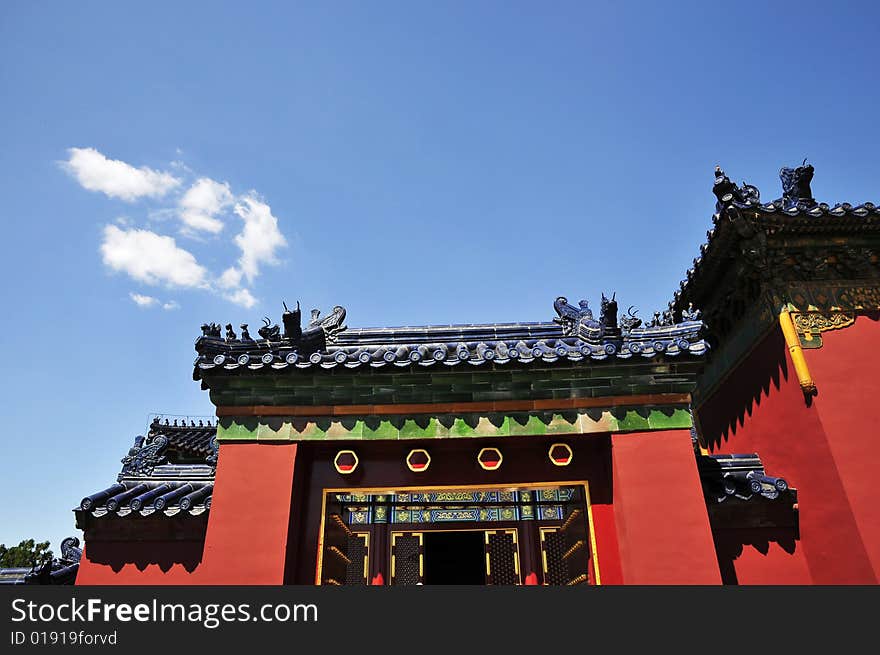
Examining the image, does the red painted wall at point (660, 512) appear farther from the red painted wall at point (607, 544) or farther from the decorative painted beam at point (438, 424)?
the decorative painted beam at point (438, 424)

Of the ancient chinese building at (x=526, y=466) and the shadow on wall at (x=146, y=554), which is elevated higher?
the ancient chinese building at (x=526, y=466)

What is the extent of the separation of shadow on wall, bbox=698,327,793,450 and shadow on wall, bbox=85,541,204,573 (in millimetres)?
8459

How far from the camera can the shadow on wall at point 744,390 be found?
8969 millimetres

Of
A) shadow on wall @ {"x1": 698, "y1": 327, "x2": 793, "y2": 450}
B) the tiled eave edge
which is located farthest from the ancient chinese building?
shadow on wall @ {"x1": 698, "y1": 327, "x2": 793, "y2": 450}

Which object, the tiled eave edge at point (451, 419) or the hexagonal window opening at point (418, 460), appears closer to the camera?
the tiled eave edge at point (451, 419)

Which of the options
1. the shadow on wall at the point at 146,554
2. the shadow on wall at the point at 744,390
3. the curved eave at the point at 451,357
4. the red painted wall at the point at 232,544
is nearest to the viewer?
the red painted wall at the point at 232,544

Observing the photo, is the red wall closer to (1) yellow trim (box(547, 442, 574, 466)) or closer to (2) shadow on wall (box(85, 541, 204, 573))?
(1) yellow trim (box(547, 442, 574, 466))

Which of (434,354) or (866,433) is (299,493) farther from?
(866,433)

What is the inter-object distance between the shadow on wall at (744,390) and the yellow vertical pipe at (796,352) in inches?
6.0

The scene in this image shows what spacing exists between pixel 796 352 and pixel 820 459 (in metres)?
1.51

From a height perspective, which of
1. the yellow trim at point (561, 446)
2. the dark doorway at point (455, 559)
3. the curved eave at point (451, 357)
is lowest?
the dark doorway at point (455, 559)

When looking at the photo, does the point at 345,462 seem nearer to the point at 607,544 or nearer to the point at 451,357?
the point at 451,357

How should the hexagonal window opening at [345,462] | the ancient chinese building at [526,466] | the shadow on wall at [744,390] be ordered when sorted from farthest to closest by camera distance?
1. the shadow on wall at [744,390]
2. the hexagonal window opening at [345,462]
3. the ancient chinese building at [526,466]

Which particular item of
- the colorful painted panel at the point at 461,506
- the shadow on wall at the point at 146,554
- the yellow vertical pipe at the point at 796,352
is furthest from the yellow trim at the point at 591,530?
the shadow on wall at the point at 146,554
